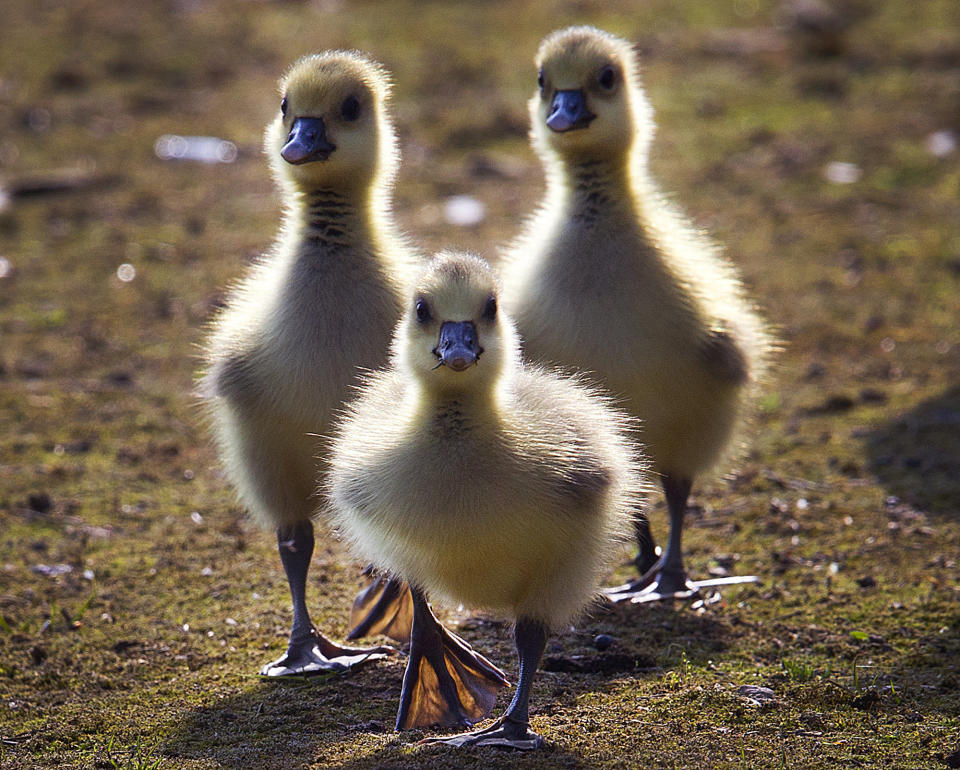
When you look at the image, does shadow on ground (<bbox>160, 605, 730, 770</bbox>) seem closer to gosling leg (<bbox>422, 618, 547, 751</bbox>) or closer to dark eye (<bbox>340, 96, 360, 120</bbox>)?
gosling leg (<bbox>422, 618, 547, 751</bbox>)

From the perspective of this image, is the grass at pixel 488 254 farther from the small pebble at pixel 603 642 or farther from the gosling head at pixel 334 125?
→ the gosling head at pixel 334 125

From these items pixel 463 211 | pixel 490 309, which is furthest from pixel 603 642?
pixel 463 211

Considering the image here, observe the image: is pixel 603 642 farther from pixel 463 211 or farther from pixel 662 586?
pixel 463 211

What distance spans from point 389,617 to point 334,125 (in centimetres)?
170

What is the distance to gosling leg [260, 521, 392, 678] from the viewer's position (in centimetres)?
423

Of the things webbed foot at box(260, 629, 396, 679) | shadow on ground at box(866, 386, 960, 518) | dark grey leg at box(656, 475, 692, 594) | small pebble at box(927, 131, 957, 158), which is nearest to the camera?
webbed foot at box(260, 629, 396, 679)

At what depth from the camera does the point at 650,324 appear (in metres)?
4.38

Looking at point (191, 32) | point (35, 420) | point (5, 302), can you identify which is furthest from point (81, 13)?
point (35, 420)

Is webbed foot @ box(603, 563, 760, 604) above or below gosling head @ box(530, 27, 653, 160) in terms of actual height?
below

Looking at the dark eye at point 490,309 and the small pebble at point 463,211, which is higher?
the dark eye at point 490,309

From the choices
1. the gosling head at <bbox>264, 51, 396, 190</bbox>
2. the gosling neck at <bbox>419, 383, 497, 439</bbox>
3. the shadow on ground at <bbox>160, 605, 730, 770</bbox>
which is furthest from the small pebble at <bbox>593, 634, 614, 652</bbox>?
the gosling head at <bbox>264, 51, 396, 190</bbox>

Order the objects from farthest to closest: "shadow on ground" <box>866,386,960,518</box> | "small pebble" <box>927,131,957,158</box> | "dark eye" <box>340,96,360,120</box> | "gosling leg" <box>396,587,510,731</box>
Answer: "small pebble" <box>927,131,957,158</box>, "shadow on ground" <box>866,386,960,518</box>, "dark eye" <box>340,96,360,120</box>, "gosling leg" <box>396,587,510,731</box>

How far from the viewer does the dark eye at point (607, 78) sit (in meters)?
4.78

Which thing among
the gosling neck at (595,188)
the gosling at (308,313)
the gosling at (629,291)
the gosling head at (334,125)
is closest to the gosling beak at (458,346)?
the gosling at (308,313)
